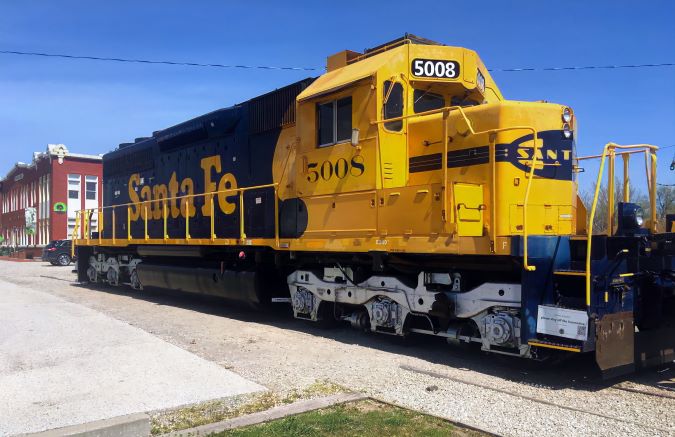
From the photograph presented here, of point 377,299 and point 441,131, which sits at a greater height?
point 441,131

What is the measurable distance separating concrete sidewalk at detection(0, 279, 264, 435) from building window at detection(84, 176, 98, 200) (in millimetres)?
40073

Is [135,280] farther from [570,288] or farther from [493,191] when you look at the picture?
[570,288]

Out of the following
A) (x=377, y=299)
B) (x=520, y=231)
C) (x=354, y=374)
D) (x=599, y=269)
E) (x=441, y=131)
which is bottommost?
(x=354, y=374)

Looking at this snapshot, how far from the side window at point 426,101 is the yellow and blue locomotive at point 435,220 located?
22 millimetres

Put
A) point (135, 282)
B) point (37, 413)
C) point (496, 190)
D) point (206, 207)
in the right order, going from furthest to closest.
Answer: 1. point (135, 282)
2. point (206, 207)
3. point (496, 190)
4. point (37, 413)

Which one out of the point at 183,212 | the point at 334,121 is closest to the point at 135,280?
the point at 183,212

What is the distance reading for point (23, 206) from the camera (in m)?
53.5

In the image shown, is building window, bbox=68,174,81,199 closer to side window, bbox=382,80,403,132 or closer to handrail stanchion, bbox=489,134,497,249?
side window, bbox=382,80,403,132

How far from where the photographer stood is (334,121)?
830 cm

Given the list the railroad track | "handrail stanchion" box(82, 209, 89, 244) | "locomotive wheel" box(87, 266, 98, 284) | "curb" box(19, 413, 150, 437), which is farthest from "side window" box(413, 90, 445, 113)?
"locomotive wheel" box(87, 266, 98, 284)

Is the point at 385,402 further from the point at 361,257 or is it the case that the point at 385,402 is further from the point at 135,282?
the point at 135,282

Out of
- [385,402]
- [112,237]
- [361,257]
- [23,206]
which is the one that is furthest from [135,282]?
[23,206]

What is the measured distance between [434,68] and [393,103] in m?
0.78

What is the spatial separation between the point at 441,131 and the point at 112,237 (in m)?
12.0
